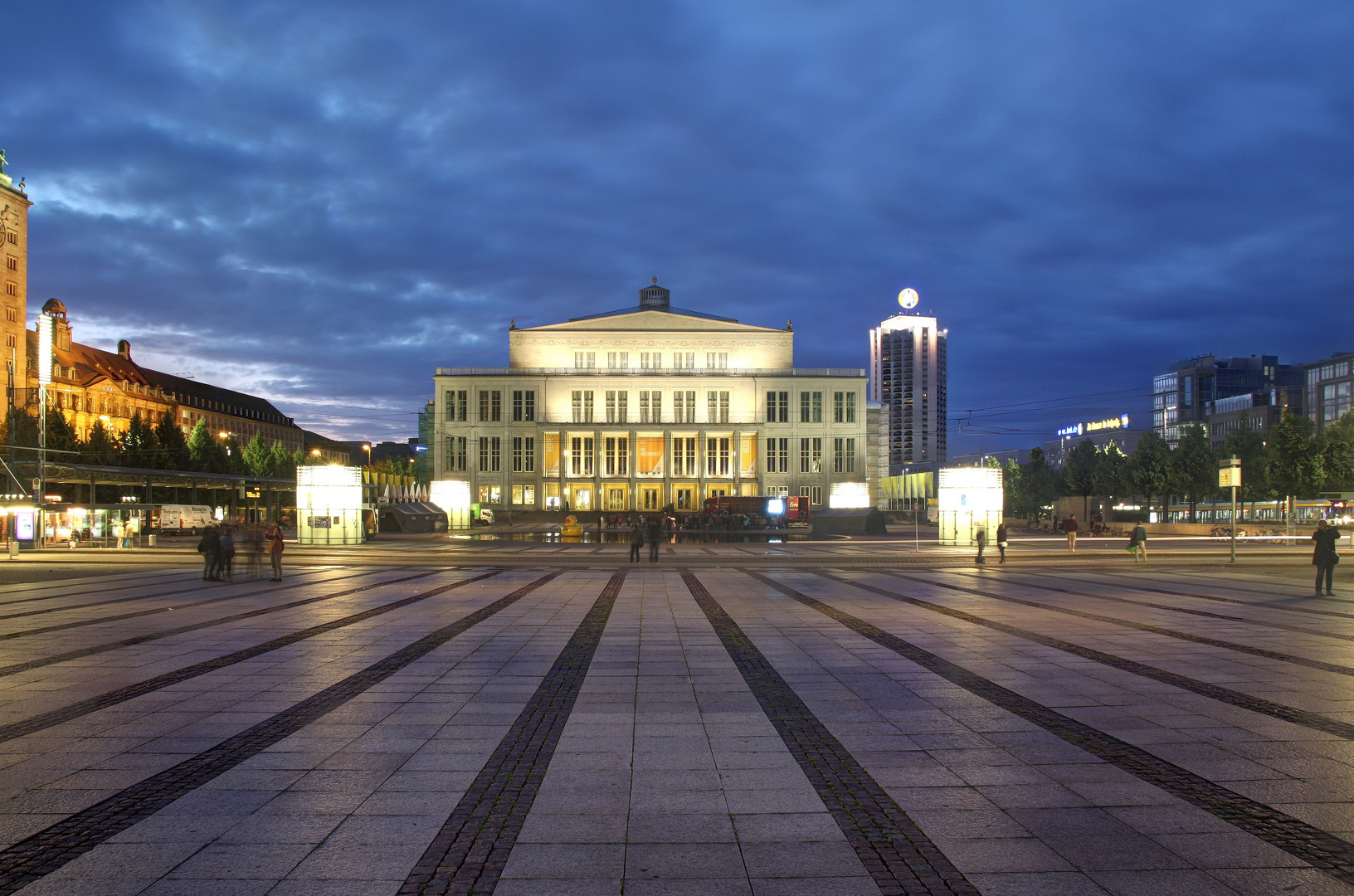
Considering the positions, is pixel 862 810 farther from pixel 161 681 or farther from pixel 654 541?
pixel 654 541

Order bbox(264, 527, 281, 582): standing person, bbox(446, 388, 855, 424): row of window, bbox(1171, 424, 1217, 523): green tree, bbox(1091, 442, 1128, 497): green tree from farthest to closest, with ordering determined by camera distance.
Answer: bbox(446, 388, 855, 424): row of window, bbox(1091, 442, 1128, 497): green tree, bbox(1171, 424, 1217, 523): green tree, bbox(264, 527, 281, 582): standing person

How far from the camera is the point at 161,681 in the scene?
994cm

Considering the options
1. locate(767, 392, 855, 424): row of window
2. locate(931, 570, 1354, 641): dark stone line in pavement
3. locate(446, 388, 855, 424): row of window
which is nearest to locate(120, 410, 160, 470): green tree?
locate(446, 388, 855, 424): row of window

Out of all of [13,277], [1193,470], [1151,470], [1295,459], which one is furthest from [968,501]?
[13,277]

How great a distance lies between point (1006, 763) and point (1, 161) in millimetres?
123326

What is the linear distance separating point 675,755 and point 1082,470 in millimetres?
77985

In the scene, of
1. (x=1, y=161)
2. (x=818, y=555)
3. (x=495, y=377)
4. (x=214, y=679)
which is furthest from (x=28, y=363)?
(x=214, y=679)

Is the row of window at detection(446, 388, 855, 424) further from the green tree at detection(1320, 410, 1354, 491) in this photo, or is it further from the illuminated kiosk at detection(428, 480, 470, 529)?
the green tree at detection(1320, 410, 1354, 491)

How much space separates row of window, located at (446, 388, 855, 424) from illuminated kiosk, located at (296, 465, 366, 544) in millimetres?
50140

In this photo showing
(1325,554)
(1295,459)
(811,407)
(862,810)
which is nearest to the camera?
(862,810)

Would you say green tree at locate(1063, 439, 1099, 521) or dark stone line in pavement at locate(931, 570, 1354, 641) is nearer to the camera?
dark stone line in pavement at locate(931, 570, 1354, 641)

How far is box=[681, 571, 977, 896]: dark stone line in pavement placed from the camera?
188 inches

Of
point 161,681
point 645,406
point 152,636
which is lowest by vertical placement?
point 152,636

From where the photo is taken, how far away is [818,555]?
3356 cm
